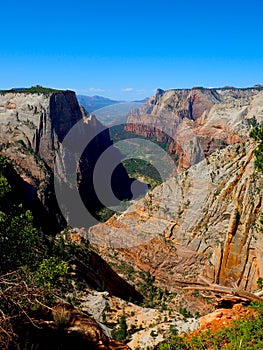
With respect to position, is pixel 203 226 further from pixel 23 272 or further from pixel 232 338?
pixel 23 272

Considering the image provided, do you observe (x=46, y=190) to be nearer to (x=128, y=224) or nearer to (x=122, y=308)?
(x=128, y=224)

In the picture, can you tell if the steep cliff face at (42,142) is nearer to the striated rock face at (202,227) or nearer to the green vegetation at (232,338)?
the striated rock face at (202,227)

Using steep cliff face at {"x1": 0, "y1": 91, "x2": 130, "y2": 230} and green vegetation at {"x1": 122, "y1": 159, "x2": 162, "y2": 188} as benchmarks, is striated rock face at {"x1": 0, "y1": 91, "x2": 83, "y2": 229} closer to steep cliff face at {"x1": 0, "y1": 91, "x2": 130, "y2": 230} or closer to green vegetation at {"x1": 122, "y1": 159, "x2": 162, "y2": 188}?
steep cliff face at {"x1": 0, "y1": 91, "x2": 130, "y2": 230}

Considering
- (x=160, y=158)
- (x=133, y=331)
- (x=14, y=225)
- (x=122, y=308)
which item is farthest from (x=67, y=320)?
(x=160, y=158)

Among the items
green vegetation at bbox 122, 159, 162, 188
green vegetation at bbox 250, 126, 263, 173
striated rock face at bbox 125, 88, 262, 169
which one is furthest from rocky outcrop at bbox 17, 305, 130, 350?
green vegetation at bbox 122, 159, 162, 188

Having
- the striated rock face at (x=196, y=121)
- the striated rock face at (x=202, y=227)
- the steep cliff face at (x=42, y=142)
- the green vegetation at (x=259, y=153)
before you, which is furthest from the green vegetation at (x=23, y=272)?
the striated rock face at (x=196, y=121)
